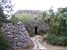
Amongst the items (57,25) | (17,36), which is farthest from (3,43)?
(57,25)

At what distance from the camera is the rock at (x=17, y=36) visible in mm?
5367

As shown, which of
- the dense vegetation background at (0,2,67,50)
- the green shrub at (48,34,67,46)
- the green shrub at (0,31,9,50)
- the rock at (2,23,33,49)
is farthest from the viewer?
the green shrub at (48,34,67,46)

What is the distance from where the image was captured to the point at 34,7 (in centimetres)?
552

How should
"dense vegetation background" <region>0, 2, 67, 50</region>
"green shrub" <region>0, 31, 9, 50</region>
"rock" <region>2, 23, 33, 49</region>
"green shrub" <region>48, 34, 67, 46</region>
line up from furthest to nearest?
"green shrub" <region>48, 34, 67, 46</region> < "dense vegetation background" <region>0, 2, 67, 50</region> < "rock" <region>2, 23, 33, 49</region> < "green shrub" <region>0, 31, 9, 50</region>

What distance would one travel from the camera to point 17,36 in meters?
5.48

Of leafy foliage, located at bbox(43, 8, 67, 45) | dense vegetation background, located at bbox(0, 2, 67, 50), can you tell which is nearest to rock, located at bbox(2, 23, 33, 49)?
dense vegetation background, located at bbox(0, 2, 67, 50)

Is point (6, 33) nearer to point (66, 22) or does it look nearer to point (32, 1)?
point (32, 1)

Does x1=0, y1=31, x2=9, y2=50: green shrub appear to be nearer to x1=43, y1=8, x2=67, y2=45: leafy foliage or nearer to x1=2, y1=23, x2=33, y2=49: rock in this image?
x1=2, y1=23, x2=33, y2=49: rock

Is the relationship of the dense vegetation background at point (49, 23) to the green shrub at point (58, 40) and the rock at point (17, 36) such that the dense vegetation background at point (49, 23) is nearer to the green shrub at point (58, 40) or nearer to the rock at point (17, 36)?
the green shrub at point (58, 40)

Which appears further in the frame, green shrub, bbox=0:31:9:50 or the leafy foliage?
the leafy foliage

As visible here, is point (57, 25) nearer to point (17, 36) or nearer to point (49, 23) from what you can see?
point (49, 23)

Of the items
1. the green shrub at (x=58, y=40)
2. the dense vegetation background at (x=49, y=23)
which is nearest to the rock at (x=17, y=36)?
the dense vegetation background at (x=49, y=23)

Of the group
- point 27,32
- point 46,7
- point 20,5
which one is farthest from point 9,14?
point 46,7

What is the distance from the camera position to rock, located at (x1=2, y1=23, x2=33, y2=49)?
537 centimetres
